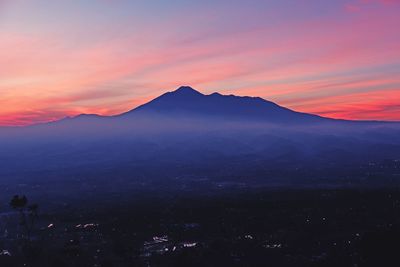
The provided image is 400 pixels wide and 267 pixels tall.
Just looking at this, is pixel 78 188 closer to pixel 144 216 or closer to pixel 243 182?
pixel 243 182

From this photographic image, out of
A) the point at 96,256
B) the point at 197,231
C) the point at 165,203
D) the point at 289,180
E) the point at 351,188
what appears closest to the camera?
the point at 96,256

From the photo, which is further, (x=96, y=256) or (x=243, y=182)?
(x=243, y=182)

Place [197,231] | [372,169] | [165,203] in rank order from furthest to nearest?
[372,169] < [165,203] < [197,231]

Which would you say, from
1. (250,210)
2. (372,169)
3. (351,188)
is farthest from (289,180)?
(250,210)

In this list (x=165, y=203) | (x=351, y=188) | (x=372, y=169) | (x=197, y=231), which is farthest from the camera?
(x=372, y=169)

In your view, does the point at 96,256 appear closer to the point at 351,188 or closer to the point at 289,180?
the point at 351,188

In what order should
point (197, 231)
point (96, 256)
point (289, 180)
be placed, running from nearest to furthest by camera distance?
point (96, 256)
point (197, 231)
point (289, 180)

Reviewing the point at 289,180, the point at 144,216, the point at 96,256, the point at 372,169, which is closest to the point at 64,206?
the point at 144,216

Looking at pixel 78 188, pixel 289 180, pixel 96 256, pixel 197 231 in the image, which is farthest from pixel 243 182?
pixel 96 256

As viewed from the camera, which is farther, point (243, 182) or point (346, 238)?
point (243, 182)
